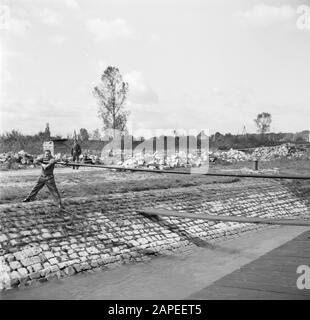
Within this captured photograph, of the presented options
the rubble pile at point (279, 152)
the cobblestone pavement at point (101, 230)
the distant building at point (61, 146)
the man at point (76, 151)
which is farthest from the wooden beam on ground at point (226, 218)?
the rubble pile at point (279, 152)

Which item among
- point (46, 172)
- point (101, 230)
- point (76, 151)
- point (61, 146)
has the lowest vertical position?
point (101, 230)

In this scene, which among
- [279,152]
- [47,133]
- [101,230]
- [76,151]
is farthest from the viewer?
[279,152]

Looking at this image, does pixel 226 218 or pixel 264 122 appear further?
pixel 264 122

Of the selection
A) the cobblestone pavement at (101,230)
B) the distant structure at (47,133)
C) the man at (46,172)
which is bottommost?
the cobblestone pavement at (101,230)

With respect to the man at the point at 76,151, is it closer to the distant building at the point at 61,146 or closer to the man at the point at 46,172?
the distant building at the point at 61,146

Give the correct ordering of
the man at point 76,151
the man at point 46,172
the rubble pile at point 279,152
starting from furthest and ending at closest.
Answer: the rubble pile at point 279,152
the man at point 76,151
the man at point 46,172

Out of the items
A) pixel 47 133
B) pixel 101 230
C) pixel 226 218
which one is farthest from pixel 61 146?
pixel 226 218

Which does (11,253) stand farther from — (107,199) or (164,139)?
(164,139)

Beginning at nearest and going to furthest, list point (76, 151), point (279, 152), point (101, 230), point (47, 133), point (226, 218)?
point (101, 230), point (226, 218), point (76, 151), point (47, 133), point (279, 152)

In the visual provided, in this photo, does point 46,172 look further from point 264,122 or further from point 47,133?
point 264,122

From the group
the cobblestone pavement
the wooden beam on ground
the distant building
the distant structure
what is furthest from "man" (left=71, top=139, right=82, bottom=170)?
the wooden beam on ground

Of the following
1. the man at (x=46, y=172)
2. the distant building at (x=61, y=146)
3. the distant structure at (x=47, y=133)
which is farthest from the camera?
the distant structure at (x=47, y=133)

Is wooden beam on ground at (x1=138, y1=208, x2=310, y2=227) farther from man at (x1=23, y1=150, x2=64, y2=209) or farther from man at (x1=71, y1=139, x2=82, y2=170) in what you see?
man at (x1=71, y1=139, x2=82, y2=170)
